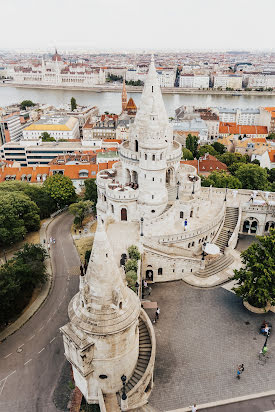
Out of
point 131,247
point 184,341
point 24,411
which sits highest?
point 131,247

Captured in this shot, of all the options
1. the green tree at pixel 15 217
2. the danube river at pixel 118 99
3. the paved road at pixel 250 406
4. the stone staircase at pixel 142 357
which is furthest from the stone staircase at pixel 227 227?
the danube river at pixel 118 99

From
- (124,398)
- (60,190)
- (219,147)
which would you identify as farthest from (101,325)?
(219,147)

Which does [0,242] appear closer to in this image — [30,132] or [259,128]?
[30,132]

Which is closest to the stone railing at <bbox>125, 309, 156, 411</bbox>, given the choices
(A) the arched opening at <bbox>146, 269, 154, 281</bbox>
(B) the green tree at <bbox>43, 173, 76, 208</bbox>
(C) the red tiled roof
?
(A) the arched opening at <bbox>146, 269, 154, 281</bbox>

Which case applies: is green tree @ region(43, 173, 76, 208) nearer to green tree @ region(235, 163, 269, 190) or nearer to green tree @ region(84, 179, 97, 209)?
green tree @ region(84, 179, 97, 209)

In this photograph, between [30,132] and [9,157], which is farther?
[30,132]

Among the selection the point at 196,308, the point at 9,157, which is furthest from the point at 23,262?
the point at 9,157
